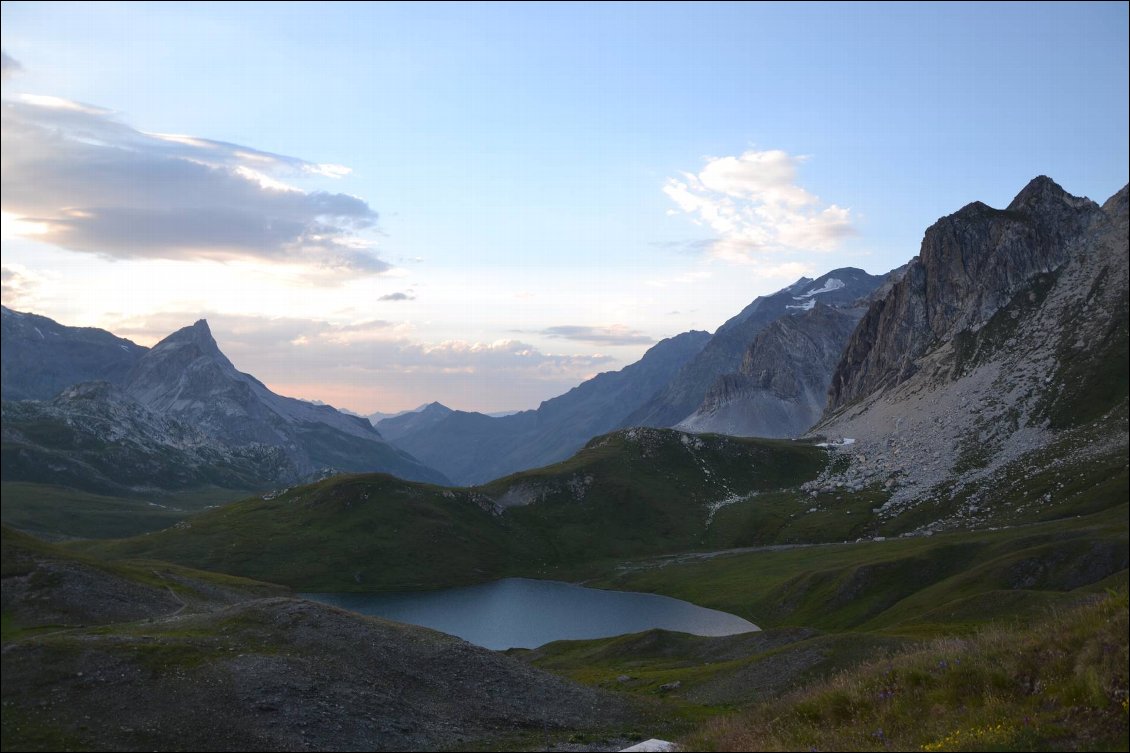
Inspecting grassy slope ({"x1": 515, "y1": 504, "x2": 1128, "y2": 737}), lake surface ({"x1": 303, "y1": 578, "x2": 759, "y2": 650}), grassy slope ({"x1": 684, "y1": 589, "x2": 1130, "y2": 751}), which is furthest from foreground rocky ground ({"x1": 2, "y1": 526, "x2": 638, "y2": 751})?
lake surface ({"x1": 303, "y1": 578, "x2": 759, "y2": 650})

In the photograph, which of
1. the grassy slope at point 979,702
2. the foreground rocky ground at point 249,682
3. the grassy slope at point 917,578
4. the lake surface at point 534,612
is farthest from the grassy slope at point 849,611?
the foreground rocky ground at point 249,682

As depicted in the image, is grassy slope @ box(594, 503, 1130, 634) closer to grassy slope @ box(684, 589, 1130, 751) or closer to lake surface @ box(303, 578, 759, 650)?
lake surface @ box(303, 578, 759, 650)

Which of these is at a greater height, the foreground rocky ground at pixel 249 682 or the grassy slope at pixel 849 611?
the foreground rocky ground at pixel 249 682

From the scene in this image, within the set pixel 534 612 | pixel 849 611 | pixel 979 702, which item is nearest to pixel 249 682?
pixel 979 702

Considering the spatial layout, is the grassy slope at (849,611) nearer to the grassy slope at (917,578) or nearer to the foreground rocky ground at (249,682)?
A: the grassy slope at (917,578)

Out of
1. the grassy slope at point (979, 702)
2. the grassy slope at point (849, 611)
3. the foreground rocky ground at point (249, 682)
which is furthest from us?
the grassy slope at point (849, 611)

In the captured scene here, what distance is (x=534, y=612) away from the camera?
161500mm

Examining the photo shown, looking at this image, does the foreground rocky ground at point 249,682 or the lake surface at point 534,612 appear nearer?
the foreground rocky ground at point 249,682

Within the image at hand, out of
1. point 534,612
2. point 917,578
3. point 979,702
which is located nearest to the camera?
point 979,702

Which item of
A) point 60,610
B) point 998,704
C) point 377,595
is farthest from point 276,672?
point 377,595

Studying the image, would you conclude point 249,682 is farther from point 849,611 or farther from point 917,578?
point 917,578

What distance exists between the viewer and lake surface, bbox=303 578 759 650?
138m

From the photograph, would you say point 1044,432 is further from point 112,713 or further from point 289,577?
point 112,713

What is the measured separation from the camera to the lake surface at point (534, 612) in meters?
138
